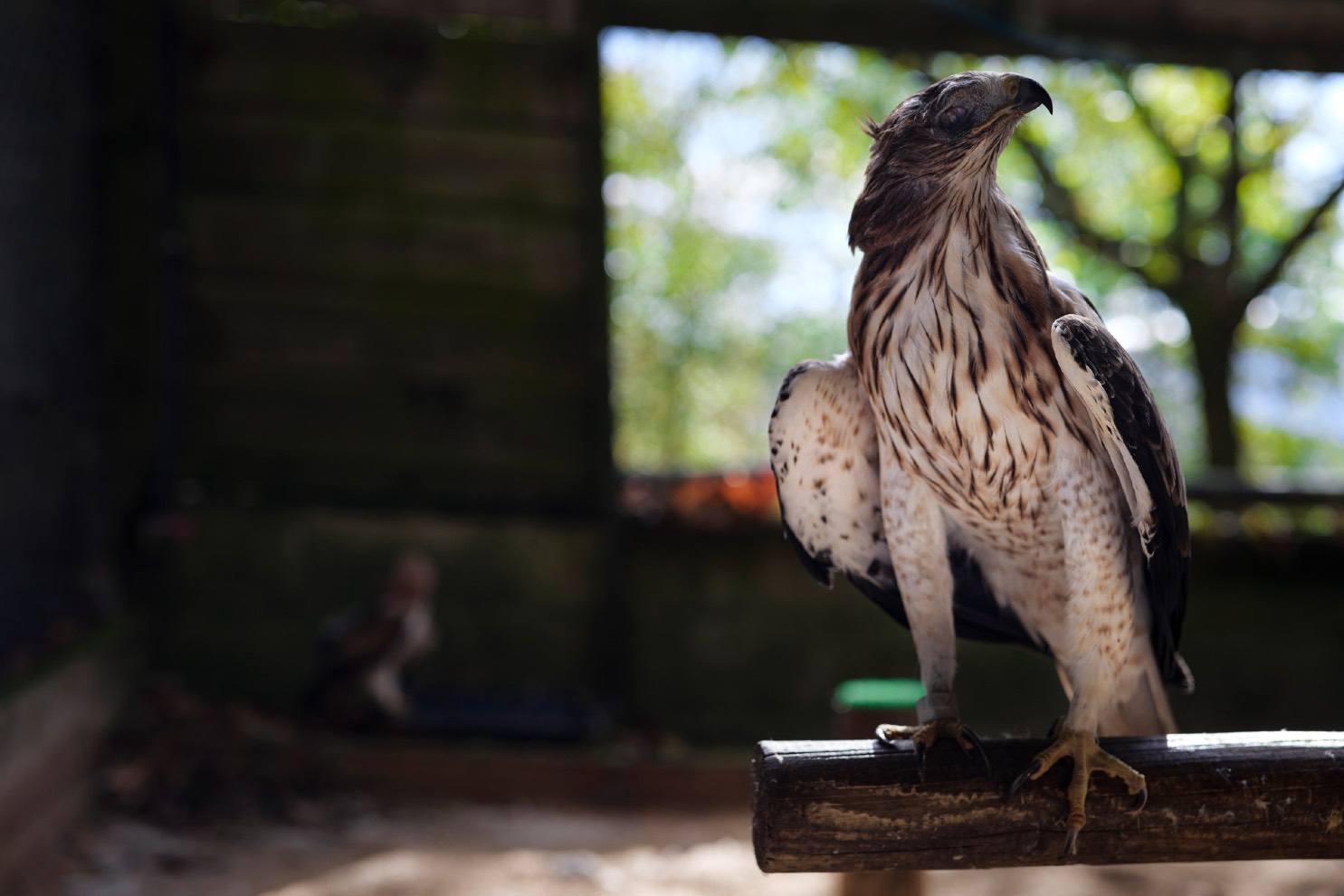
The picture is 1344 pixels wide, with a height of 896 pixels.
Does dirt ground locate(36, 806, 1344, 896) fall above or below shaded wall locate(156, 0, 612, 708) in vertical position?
below

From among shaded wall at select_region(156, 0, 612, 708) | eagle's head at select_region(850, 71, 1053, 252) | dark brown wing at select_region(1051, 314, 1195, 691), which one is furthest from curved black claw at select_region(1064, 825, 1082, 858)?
shaded wall at select_region(156, 0, 612, 708)

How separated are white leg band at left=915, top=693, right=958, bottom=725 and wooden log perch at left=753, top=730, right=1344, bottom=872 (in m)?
0.07

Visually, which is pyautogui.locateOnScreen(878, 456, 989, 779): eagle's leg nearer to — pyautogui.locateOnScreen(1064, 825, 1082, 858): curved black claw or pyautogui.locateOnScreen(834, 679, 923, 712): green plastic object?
Answer: pyautogui.locateOnScreen(1064, 825, 1082, 858): curved black claw

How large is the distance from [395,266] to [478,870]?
8.44 feet

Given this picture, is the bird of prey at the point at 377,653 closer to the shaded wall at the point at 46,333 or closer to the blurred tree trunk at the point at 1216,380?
the shaded wall at the point at 46,333

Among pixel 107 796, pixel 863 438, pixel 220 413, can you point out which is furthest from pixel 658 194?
pixel 863 438

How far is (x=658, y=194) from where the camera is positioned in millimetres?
7895

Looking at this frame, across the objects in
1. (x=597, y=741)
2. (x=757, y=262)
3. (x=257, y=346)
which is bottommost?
(x=597, y=741)

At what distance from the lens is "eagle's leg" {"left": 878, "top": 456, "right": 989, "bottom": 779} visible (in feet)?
6.65

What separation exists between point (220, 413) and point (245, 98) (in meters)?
1.34

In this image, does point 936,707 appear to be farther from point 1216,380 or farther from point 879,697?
point 1216,380

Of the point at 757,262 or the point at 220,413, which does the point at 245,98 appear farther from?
the point at 757,262

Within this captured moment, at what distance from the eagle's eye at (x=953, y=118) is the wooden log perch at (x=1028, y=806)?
97 centimetres

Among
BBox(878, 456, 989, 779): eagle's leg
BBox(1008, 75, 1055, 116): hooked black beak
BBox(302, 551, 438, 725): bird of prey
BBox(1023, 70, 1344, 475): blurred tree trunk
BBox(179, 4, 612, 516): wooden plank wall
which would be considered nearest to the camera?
BBox(1008, 75, 1055, 116): hooked black beak
